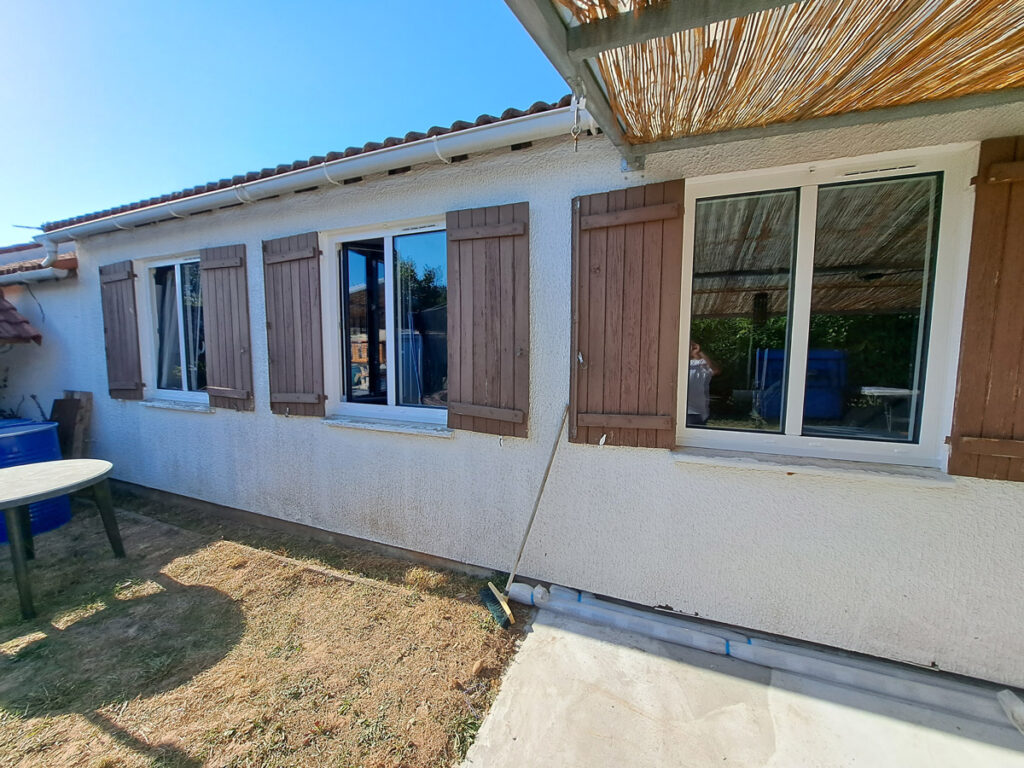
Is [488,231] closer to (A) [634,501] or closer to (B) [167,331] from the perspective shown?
(A) [634,501]

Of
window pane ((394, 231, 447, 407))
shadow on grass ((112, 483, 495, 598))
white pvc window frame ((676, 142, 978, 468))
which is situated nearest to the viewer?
white pvc window frame ((676, 142, 978, 468))

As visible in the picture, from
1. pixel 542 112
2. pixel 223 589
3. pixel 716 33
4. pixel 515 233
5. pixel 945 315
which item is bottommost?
pixel 223 589

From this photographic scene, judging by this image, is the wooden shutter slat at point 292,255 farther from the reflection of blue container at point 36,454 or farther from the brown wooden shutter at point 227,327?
the reflection of blue container at point 36,454

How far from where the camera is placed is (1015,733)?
179 cm

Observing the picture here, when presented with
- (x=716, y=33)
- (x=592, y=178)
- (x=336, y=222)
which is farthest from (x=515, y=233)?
(x=336, y=222)

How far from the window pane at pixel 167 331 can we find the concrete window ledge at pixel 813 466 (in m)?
5.72

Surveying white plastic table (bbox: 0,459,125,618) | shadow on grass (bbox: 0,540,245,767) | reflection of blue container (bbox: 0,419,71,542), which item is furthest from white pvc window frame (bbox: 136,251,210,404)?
shadow on grass (bbox: 0,540,245,767)

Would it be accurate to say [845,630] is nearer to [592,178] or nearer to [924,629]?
[924,629]

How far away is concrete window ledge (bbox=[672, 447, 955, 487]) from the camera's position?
6.53 ft

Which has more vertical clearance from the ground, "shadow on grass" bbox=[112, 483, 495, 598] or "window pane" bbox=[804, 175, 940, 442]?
"window pane" bbox=[804, 175, 940, 442]

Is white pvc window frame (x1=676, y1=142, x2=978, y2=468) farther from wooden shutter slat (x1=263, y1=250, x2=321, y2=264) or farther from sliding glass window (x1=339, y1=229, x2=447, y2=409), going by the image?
wooden shutter slat (x1=263, y1=250, x2=321, y2=264)

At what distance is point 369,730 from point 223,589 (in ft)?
6.35

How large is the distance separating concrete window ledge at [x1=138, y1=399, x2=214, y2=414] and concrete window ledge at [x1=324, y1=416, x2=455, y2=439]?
1863 millimetres

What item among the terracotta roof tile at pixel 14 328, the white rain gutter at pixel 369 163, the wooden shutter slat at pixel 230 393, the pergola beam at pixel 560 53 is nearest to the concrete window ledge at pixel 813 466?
the pergola beam at pixel 560 53
